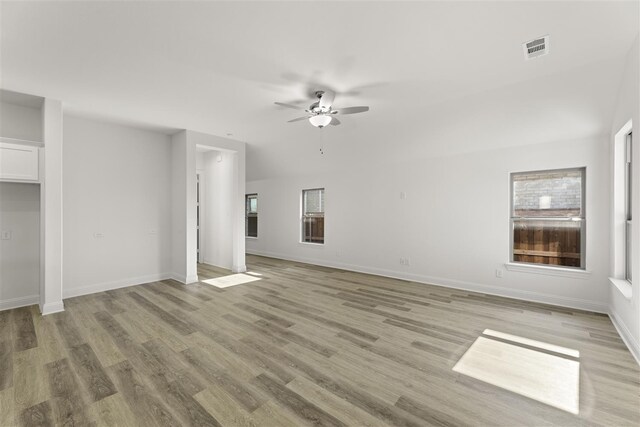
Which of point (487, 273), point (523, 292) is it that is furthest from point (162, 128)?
point (523, 292)

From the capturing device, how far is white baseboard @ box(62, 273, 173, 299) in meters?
4.44

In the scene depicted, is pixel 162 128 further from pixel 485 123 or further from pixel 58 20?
pixel 485 123

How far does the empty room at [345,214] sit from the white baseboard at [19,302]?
1.1 inches

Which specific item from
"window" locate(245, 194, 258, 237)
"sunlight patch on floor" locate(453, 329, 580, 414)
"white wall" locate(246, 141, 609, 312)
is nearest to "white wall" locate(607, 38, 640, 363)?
"sunlight patch on floor" locate(453, 329, 580, 414)

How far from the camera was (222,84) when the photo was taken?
3.35 meters

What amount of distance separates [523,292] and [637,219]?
2.22 meters

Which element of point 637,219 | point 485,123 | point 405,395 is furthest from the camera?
point 485,123

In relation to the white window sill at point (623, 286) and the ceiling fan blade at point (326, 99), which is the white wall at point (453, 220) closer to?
the white window sill at point (623, 286)

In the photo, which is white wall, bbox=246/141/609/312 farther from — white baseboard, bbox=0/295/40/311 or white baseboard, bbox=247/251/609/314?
white baseboard, bbox=0/295/40/311

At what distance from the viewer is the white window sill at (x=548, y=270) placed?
13.2 ft

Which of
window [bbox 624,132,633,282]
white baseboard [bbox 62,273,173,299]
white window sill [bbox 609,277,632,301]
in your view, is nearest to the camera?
white window sill [bbox 609,277,632,301]

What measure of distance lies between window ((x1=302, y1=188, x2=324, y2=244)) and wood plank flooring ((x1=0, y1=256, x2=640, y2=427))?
122 inches

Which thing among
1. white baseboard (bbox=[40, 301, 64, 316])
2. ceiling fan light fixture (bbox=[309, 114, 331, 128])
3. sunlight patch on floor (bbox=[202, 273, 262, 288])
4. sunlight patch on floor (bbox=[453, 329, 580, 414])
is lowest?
sunlight patch on floor (bbox=[453, 329, 580, 414])

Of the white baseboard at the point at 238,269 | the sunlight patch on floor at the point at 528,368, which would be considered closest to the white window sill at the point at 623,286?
the sunlight patch on floor at the point at 528,368
